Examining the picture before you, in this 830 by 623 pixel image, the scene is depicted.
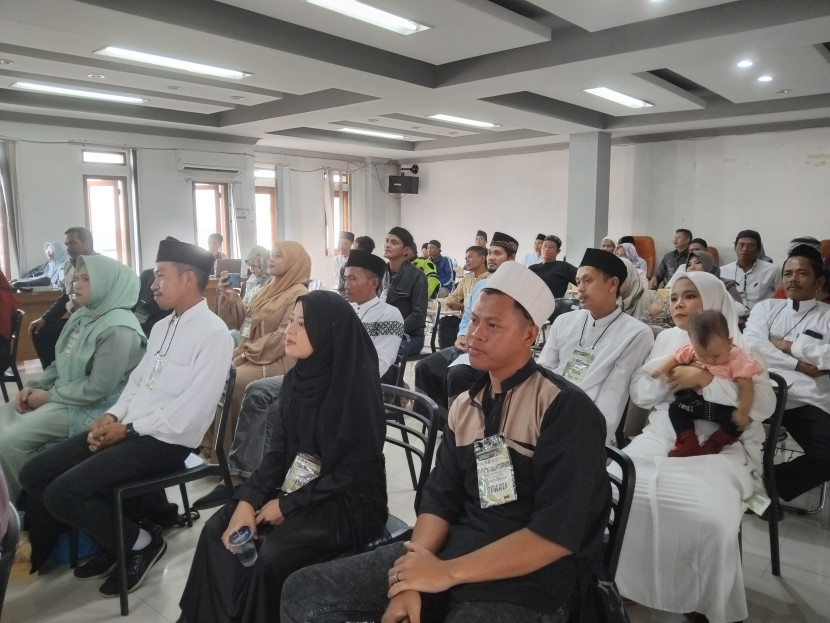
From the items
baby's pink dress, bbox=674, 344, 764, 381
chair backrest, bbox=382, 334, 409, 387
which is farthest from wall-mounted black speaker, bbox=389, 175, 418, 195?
baby's pink dress, bbox=674, 344, 764, 381

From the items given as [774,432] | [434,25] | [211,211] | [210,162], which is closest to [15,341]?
[434,25]

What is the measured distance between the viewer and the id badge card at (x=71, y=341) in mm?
2627

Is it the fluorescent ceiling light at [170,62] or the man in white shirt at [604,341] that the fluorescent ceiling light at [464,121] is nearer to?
the fluorescent ceiling light at [170,62]

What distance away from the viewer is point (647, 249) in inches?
365

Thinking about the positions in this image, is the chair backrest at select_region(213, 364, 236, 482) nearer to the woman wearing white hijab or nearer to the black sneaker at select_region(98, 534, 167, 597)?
the black sneaker at select_region(98, 534, 167, 597)

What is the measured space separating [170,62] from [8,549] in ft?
17.0

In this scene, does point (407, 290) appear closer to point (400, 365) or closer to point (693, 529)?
point (400, 365)

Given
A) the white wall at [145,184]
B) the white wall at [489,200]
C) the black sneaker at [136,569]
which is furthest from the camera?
the white wall at [489,200]

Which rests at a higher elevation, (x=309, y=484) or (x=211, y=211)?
(x=211, y=211)

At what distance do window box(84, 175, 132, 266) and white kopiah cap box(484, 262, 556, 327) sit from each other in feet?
27.9

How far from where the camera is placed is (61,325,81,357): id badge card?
2.63m

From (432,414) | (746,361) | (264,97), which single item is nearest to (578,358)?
(746,361)

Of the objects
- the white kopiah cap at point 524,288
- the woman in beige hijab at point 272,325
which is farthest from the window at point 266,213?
the white kopiah cap at point 524,288

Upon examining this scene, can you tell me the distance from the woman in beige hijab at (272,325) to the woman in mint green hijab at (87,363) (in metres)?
0.76
